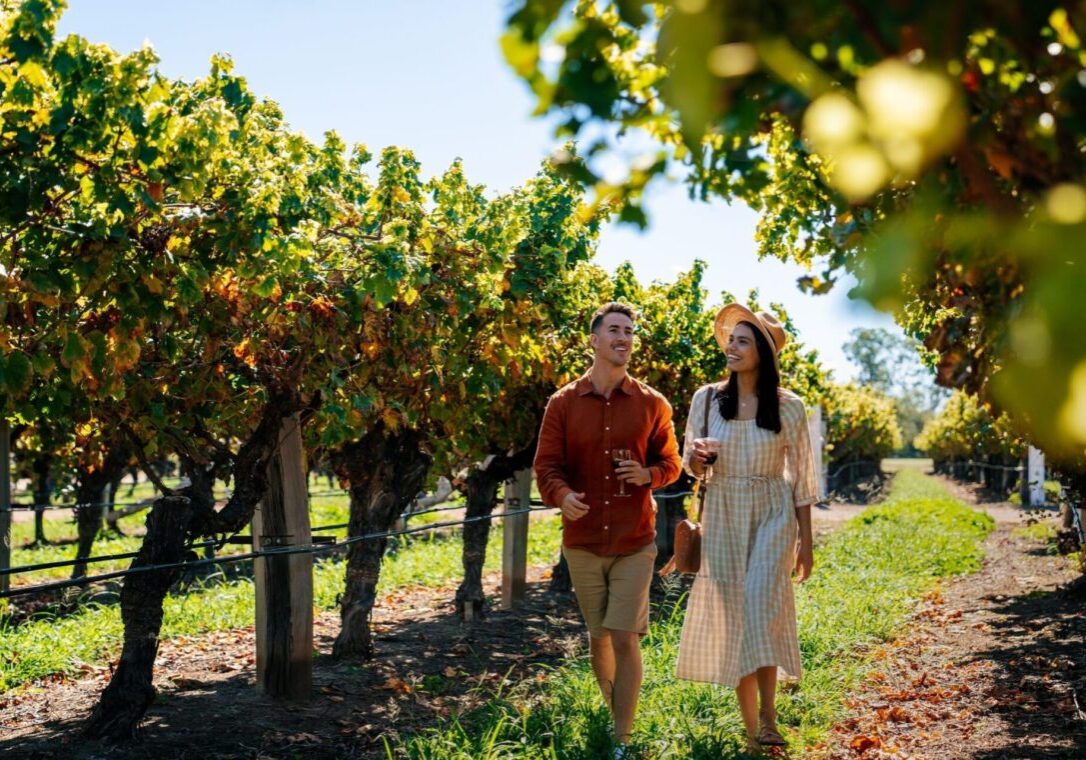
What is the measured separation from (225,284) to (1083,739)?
462 cm

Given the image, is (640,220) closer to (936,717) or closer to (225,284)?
(225,284)

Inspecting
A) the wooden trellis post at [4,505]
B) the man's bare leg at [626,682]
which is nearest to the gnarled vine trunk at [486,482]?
the wooden trellis post at [4,505]

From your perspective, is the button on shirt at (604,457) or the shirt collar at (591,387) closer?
the button on shirt at (604,457)

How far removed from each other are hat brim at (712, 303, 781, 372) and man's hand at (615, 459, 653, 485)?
0.65 metres

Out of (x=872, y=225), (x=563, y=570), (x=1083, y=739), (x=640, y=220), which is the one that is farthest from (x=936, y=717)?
(x=563, y=570)

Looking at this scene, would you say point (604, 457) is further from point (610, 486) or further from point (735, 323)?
point (735, 323)

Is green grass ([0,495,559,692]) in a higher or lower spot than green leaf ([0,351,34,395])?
lower

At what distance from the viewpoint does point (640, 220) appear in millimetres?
2043

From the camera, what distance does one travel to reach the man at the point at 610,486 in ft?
16.8

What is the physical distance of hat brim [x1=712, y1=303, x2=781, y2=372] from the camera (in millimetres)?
5379

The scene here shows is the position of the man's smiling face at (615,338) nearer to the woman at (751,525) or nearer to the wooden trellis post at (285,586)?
the woman at (751,525)

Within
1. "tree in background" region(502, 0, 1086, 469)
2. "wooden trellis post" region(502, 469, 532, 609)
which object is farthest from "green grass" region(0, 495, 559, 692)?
"tree in background" region(502, 0, 1086, 469)

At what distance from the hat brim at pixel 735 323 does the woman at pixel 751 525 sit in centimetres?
1

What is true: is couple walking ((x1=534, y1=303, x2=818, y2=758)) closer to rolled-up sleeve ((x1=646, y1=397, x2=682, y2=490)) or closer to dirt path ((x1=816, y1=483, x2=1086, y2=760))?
rolled-up sleeve ((x1=646, y1=397, x2=682, y2=490))
